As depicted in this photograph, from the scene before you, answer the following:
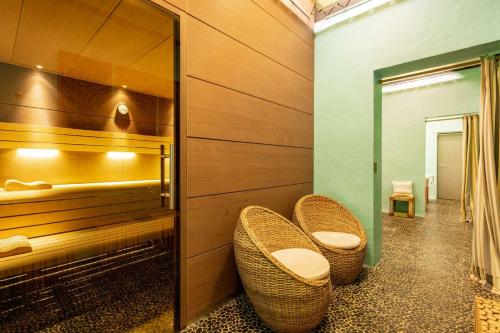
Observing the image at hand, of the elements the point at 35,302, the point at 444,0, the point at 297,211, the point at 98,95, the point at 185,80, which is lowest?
the point at 35,302

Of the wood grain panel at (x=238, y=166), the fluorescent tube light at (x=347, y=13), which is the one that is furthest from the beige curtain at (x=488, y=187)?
the wood grain panel at (x=238, y=166)

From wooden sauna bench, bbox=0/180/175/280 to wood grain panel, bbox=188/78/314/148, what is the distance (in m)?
1.11

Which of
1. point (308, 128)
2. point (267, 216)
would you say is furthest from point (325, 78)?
point (267, 216)

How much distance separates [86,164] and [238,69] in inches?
118

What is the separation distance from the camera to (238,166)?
7.66 feet

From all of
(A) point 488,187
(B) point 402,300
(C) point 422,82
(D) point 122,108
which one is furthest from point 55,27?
(C) point 422,82

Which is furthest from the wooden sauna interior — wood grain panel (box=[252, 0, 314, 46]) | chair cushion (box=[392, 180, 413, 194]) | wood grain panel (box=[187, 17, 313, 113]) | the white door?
the white door

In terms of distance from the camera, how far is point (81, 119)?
3.79 metres

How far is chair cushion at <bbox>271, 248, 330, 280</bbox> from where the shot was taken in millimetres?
1818

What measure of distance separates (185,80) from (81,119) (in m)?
2.90

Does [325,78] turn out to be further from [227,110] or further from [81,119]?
[81,119]

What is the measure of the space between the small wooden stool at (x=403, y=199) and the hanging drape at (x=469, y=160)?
36.5 inches

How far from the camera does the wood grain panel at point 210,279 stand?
1933 millimetres

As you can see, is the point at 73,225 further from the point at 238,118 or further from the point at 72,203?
the point at 238,118
